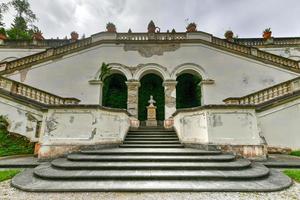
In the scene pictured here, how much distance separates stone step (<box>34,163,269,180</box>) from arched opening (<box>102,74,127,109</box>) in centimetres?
1163

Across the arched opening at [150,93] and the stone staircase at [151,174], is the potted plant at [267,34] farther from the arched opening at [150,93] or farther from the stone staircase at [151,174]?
the stone staircase at [151,174]

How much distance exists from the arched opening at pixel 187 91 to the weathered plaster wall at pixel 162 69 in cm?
374

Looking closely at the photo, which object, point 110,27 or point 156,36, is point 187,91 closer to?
point 156,36

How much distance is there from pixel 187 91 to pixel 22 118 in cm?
1293

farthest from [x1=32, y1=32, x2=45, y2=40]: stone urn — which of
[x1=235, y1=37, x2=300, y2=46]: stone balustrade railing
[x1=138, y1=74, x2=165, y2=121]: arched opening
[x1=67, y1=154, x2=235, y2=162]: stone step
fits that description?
[x1=235, y1=37, x2=300, y2=46]: stone balustrade railing

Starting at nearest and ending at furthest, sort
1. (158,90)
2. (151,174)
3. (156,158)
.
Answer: (151,174), (156,158), (158,90)

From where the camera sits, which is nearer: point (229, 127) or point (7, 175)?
point (7, 175)

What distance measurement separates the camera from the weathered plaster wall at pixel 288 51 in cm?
1466

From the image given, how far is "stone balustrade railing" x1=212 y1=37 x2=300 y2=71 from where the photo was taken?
11.5m

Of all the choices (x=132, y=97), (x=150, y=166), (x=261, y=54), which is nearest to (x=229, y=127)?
(x=150, y=166)

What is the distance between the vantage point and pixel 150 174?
13.1 ft

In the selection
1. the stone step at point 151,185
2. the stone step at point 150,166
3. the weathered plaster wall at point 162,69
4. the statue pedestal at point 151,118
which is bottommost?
the stone step at point 151,185

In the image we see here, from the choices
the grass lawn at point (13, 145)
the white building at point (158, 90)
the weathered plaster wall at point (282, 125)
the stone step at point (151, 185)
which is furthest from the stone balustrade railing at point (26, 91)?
the weathered plaster wall at point (282, 125)

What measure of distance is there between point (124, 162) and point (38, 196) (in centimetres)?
207
